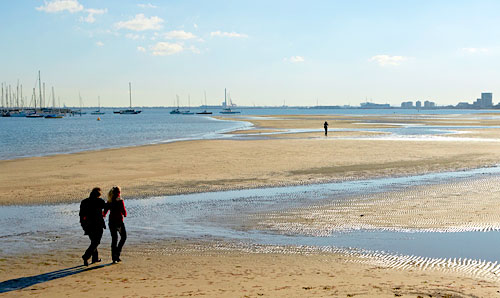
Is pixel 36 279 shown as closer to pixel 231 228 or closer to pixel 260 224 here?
pixel 231 228

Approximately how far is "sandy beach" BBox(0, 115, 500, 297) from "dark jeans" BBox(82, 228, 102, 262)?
0.36m

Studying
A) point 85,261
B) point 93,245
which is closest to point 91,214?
point 93,245

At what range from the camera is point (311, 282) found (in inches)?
Result: 356

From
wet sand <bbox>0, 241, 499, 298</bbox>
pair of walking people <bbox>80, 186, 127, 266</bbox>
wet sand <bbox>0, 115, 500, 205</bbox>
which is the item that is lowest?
wet sand <bbox>0, 241, 499, 298</bbox>

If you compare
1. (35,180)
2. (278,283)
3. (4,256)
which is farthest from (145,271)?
(35,180)

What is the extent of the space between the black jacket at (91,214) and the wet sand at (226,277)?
795 mm

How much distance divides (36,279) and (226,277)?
355 cm

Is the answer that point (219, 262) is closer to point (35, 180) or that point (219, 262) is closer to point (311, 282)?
point (311, 282)

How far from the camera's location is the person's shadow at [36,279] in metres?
9.26

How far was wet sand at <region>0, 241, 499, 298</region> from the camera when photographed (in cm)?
851

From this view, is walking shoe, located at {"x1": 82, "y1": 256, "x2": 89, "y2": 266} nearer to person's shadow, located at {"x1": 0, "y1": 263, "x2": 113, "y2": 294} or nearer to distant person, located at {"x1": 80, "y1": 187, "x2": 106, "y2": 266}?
person's shadow, located at {"x1": 0, "y1": 263, "x2": 113, "y2": 294}

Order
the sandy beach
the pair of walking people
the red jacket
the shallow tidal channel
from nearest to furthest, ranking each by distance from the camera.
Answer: the sandy beach < the pair of walking people < the red jacket < the shallow tidal channel

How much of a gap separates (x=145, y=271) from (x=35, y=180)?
15.7 metres

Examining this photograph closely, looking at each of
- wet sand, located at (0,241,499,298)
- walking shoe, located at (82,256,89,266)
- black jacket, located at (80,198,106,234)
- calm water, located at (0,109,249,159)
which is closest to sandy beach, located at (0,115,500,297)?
wet sand, located at (0,241,499,298)
